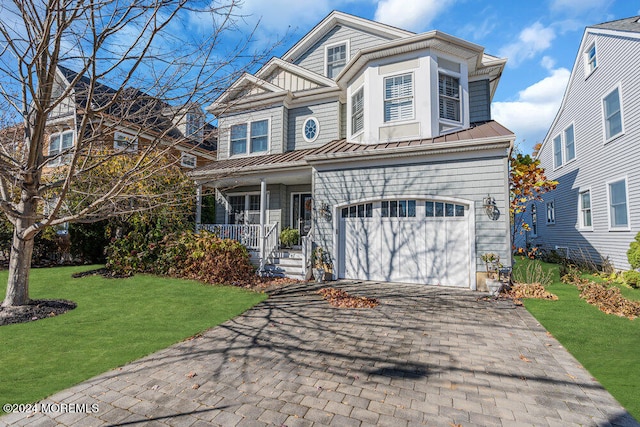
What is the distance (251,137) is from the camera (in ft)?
42.9

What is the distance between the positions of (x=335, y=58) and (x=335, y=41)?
743 millimetres

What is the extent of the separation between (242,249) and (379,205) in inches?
177

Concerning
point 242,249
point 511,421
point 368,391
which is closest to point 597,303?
point 511,421

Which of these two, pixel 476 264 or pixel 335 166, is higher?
pixel 335 166

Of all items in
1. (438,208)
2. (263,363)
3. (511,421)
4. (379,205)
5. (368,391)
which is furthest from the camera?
(379,205)

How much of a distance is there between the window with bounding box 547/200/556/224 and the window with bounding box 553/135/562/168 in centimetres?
199

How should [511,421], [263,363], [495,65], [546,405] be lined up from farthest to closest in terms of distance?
1. [495,65]
2. [263,363]
3. [546,405]
4. [511,421]

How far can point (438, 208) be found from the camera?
28.0 ft

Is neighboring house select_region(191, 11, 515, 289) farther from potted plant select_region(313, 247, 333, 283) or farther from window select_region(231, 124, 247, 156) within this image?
window select_region(231, 124, 247, 156)

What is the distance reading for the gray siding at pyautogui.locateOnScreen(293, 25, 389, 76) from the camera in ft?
41.6

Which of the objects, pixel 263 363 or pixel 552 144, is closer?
pixel 263 363

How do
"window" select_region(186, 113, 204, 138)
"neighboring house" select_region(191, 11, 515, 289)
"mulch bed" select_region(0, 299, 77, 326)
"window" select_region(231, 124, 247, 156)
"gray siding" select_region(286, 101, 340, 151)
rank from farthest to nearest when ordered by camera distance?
"window" select_region(231, 124, 247, 156) → "gray siding" select_region(286, 101, 340, 151) → "neighboring house" select_region(191, 11, 515, 289) → "window" select_region(186, 113, 204, 138) → "mulch bed" select_region(0, 299, 77, 326)

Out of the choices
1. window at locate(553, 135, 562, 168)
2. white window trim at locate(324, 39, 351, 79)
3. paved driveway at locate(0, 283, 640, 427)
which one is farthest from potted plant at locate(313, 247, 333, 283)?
window at locate(553, 135, 562, 168)

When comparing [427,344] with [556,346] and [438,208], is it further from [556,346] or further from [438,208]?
[438,208]
